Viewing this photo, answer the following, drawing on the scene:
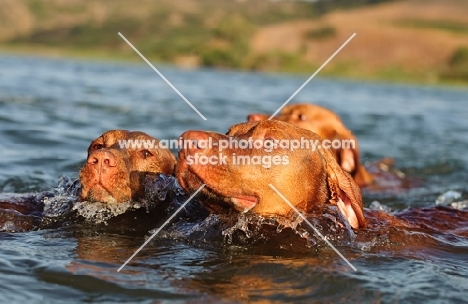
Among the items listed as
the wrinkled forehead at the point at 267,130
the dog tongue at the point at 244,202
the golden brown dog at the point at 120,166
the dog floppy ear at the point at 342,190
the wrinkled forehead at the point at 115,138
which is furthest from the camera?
the wrinkled forehead at the point at 115,138

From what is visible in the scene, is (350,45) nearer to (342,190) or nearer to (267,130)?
(342,190)

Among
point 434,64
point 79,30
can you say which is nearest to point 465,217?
point 434,64

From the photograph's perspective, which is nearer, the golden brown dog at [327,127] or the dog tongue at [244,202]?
the dog tongue at [244,202]

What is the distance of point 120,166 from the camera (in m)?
6.50

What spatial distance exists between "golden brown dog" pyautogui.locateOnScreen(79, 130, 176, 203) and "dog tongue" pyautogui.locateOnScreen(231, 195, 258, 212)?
3.87ft

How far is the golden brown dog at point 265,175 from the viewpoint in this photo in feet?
17.9

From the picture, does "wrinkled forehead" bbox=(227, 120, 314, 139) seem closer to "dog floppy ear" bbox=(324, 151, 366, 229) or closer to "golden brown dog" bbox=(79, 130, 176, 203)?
"dog floppy ear" bbox=(324, 151, 366, 229)

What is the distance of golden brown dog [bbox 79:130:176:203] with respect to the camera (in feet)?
20.7

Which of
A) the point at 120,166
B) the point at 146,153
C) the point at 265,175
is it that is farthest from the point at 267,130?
the point at 146,153

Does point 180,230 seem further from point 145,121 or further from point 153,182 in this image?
Answer: point 145,121

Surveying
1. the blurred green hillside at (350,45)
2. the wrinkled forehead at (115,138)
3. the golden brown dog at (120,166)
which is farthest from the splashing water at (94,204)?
the blurred green hillside at (350,45)

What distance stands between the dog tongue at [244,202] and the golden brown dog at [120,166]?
118cm

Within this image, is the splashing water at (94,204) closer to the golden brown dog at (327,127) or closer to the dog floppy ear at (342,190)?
the dog floppy ear at (342,190)

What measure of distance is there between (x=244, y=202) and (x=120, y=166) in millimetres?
1258
